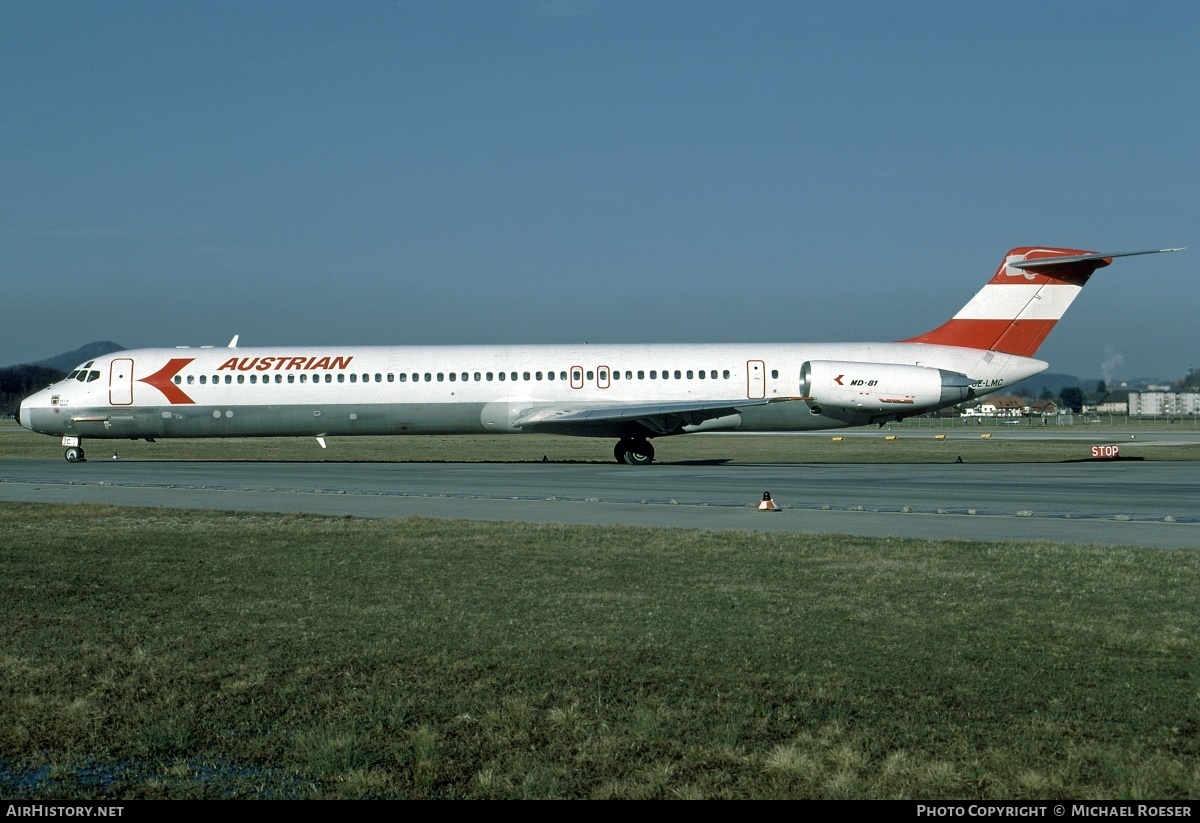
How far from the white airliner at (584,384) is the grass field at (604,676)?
21.2m

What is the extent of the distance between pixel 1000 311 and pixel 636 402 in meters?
11.6

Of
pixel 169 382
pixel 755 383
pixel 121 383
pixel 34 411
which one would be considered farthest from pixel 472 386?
pixel 34 411

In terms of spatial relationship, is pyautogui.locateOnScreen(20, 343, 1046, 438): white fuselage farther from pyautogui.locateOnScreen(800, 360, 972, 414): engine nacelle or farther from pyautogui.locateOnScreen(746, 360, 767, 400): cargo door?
pyautogui.locateOnScreen(800, 360, 972, 414): engine nacelle

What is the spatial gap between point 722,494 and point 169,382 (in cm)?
2121

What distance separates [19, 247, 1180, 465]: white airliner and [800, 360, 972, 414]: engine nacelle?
4 cm

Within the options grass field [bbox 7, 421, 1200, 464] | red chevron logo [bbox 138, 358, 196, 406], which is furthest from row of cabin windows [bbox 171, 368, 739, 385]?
grass field [bbox 7, 421, 1200, 464]

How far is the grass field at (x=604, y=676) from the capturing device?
5.50m

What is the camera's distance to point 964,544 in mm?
13570

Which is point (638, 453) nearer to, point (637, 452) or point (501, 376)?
point (637, 452)

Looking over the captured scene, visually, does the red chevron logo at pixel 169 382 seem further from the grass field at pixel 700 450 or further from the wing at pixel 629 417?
the wing at pixel 629 417

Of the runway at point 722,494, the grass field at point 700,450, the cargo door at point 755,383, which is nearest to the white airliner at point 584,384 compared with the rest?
the cargo door at point 755,383

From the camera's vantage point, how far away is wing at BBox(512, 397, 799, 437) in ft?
108

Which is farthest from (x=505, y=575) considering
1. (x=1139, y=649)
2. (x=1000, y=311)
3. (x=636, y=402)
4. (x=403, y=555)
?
(x=1000, y=311)
